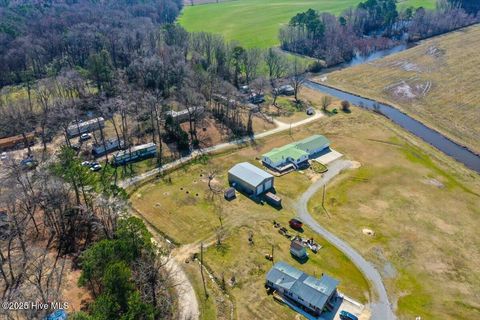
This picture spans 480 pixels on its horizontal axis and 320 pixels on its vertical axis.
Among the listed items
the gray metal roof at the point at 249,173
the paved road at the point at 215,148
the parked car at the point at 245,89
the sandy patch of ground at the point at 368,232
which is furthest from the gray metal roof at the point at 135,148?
the sandy patch of ground at the point at 368,232

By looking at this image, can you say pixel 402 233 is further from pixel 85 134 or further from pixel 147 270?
pixel 85 134

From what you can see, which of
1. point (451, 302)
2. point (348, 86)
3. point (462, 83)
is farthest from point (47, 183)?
point (462, 83)

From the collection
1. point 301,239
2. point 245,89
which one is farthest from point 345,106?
point 301,239

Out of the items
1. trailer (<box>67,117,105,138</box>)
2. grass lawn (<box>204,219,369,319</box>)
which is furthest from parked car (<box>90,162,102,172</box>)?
grass lawn (<box>204,219,369,319</box>)

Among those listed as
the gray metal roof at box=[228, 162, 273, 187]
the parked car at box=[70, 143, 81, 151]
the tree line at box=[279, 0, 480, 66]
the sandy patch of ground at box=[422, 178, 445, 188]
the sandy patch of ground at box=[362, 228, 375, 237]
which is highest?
the tree line at box=[279, 0, 480, 66]

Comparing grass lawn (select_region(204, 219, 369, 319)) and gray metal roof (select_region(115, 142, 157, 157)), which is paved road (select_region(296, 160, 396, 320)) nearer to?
grass lawn (select_region(204, 219, 369, 319))

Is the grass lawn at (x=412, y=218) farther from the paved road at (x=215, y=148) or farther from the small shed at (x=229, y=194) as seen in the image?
the small shed at (x=229, y=194)
